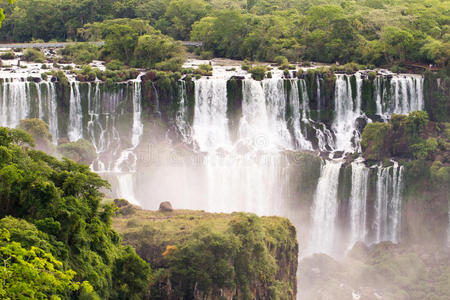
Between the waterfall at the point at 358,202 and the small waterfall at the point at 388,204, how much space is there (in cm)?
83

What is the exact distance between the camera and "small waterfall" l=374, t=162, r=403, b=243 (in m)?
46.6

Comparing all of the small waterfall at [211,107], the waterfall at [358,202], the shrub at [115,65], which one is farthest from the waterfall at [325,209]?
the shrub at [115,65]

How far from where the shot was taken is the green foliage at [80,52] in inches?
2421

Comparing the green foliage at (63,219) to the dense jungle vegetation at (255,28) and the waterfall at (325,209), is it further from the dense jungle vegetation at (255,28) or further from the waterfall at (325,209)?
the dense jungle vegetation at (255,28)

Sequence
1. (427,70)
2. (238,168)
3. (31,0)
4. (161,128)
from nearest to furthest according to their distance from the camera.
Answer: (238,168)
(161,128)
(427,70)
(31,0)

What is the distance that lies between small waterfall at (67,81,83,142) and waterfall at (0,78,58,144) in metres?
1.04

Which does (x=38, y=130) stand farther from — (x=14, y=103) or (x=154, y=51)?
(x=154, y=51)

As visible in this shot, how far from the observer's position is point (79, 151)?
154ft

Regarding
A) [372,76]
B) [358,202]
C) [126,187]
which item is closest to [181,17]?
[372,76]

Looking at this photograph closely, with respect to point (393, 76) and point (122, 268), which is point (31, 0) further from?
point (122, 268)

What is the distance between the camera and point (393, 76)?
56.1 metres

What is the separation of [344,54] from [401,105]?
10046 mm

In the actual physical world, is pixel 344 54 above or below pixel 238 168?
above

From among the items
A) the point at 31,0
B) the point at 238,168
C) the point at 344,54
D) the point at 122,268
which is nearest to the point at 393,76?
the point at 344,54
